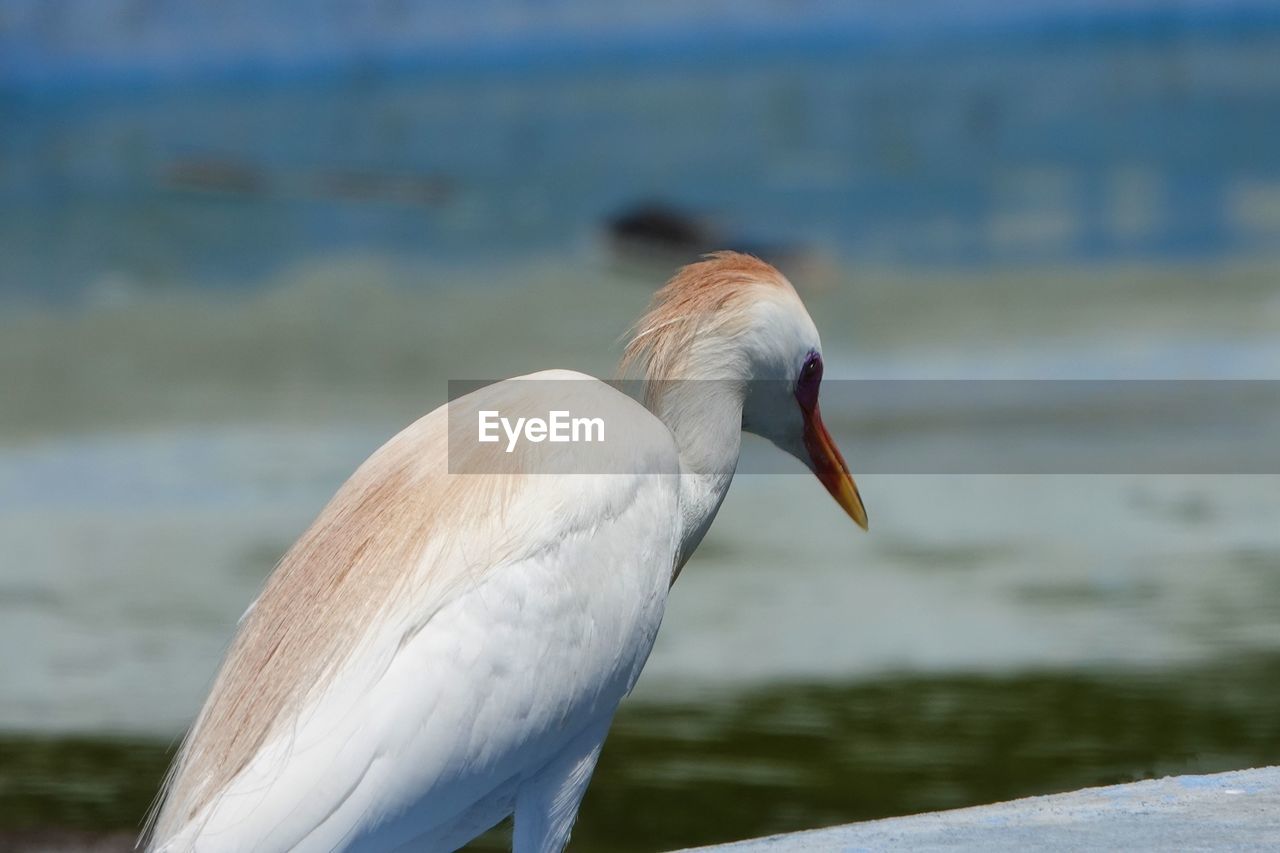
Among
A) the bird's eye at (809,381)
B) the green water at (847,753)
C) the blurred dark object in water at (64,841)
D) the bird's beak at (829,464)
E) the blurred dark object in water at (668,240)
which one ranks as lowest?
the green water at (847,753)

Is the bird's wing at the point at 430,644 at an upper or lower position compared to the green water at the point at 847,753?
upper

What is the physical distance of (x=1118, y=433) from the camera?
1314cm

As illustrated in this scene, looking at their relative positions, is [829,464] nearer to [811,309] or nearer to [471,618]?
[471,618]

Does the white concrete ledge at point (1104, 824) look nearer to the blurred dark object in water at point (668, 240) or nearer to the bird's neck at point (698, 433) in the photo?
the bird's neck at point (698, 433)

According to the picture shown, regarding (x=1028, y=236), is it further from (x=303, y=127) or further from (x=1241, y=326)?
(x=303, y=127)

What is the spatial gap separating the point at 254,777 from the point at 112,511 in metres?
9.70

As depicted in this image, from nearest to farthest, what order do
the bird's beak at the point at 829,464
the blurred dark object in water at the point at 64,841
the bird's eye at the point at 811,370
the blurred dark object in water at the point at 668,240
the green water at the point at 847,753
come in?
1. the bird's eye at the point at 811,370
2. the bird's beak at the point at 829,464
3. the blurred dark object in water at the point at 64,841
4. the green water at the point at 847,753
5. the blurred dark object in water at the point at 668,240

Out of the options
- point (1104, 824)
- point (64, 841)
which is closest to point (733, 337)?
point (1104, 824)

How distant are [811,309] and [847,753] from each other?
11132mm

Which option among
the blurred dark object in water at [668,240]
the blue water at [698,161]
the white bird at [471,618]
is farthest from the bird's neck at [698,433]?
the blue water at [698,161]

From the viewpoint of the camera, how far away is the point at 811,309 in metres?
17.4

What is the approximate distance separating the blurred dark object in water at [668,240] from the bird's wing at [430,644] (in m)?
15.5

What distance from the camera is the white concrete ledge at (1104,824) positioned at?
299 cm

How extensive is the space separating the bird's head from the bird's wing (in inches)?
6.2
